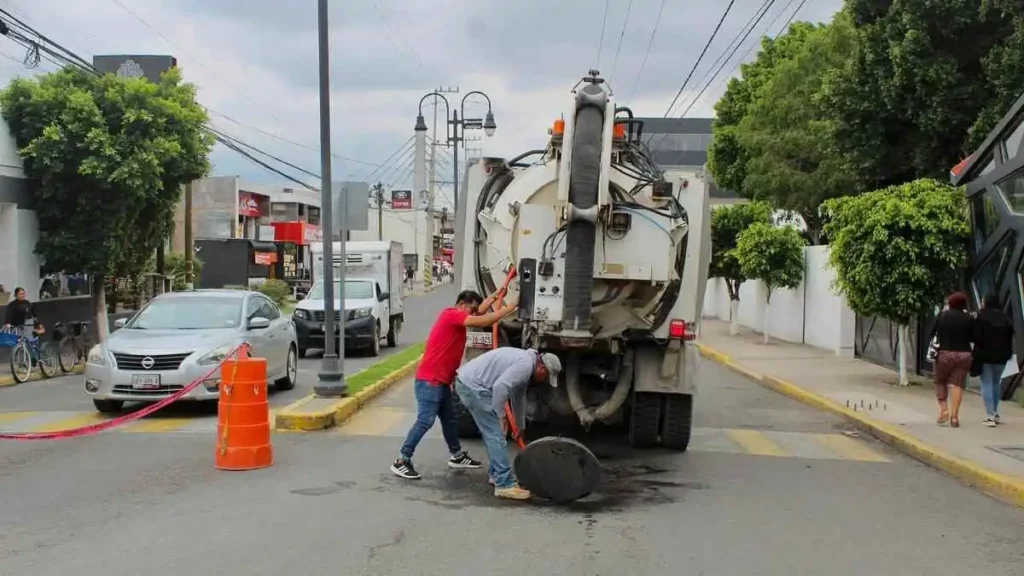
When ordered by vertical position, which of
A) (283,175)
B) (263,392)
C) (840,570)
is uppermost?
(283,175)

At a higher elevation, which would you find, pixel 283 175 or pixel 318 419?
pixel 283 175

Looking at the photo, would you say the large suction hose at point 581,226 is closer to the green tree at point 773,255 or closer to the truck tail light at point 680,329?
the truck tail light at point 680,329

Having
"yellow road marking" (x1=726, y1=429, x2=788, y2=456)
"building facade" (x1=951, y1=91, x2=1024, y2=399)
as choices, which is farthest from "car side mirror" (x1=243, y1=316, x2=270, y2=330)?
"building facade" (x1=951, y1=91, x2=1024, y2=399)

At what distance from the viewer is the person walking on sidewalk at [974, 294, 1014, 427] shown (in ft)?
38.5

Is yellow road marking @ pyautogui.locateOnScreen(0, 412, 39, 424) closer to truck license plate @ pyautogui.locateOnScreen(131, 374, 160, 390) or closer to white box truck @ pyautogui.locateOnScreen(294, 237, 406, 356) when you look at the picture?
truck license plate @ pyautogui.locateOnScreen(131, 374, 160, 390)

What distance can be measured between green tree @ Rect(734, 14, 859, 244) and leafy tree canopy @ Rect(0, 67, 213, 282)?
49.8 ft

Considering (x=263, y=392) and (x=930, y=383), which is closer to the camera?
(x=263, y=392)

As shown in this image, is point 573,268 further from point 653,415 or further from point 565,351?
point 653,415

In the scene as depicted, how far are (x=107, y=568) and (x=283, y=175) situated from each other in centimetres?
3025

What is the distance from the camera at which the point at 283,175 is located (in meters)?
34.9

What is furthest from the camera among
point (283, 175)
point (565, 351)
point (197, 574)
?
point (283, 175)

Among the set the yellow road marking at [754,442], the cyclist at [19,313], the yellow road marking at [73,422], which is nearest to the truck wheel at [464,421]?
the yellow road marking at [754,442]

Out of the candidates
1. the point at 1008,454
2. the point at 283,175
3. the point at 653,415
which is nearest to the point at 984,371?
the point at 1008,454

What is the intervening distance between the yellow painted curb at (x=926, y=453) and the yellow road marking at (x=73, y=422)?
968cm
